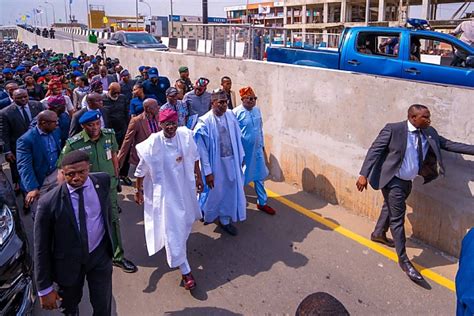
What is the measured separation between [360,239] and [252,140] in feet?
6.25

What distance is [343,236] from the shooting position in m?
5.03

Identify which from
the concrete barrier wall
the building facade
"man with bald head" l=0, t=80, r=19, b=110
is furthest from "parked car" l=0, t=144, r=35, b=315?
the building facade

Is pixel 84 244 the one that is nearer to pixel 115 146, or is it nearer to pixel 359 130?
pixel 115 146

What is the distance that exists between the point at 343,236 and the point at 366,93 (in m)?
1.90

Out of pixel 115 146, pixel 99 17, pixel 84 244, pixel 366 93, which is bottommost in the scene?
pixel 84 244

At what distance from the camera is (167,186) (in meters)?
3.95

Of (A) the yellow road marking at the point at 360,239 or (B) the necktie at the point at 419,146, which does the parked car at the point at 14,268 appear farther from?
(B) the necktie at the point at 419,146

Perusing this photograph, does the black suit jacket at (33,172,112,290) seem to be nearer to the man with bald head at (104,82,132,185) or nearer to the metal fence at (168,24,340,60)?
the man with bald head at (104,82,132,185)

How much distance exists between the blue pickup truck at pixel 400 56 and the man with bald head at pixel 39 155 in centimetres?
565

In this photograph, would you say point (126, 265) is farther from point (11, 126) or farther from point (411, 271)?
point (11, 126)

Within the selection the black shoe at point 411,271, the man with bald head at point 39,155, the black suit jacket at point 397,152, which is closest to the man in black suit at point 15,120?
the man with bald head at point 39,155

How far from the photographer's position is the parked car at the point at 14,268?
114 inches

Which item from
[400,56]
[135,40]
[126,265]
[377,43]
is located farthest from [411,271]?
[135,40]

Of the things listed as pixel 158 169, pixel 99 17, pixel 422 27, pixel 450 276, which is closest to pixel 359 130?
pixel 450 276
